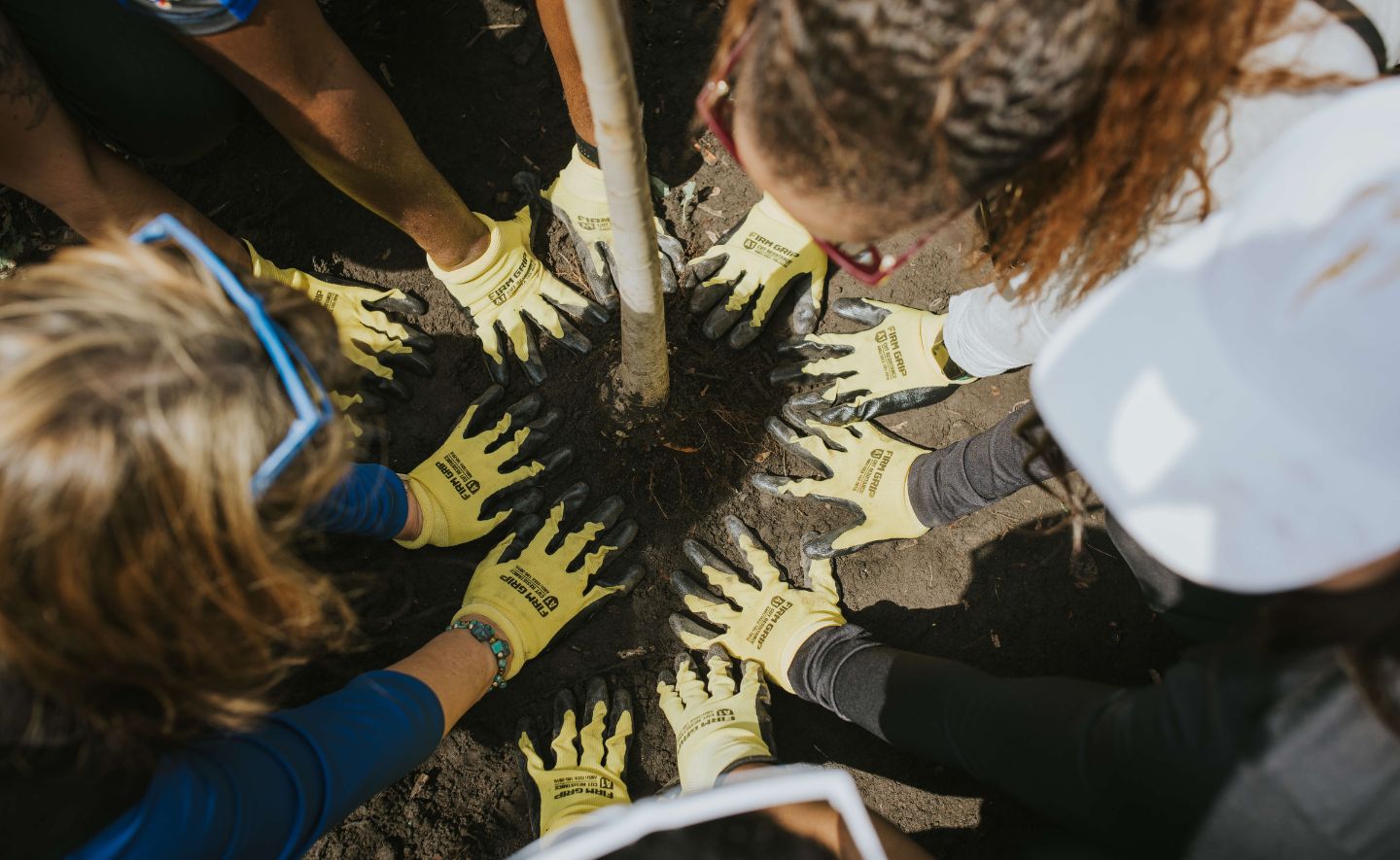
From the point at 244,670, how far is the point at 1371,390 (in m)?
1.60

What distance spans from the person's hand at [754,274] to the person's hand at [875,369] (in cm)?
14

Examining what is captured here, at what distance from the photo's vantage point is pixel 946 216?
3.59ft

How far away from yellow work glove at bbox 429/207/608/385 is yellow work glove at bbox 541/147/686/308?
3.4 inches

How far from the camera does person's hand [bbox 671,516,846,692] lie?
2129mm

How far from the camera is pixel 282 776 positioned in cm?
135

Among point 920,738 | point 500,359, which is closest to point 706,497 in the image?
point 500,359

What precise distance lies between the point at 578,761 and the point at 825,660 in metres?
0.77

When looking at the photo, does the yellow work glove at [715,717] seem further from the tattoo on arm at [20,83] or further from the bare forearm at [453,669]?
the tattoo on arm at [20,83]

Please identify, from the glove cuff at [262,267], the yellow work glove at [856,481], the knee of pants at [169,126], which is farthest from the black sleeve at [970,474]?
the knee of pants at [169,126]

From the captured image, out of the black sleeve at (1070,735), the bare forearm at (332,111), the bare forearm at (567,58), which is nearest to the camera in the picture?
the black sleeve at (1070,735)

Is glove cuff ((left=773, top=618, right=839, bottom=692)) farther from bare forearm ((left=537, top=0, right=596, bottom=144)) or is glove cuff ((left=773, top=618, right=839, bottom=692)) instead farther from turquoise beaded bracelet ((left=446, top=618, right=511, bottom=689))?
bare forearm ((left=537, top=0, right=596, bottom=144))

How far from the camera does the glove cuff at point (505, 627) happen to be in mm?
2061

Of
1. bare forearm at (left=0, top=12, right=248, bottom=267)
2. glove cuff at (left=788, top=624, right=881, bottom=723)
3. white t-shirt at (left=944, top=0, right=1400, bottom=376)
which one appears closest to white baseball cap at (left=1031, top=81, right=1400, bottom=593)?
white t-shirt at (left=944, top=0, right=1400, bottom=376)

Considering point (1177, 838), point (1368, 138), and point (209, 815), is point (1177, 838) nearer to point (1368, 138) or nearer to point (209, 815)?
point (1368, 138)
